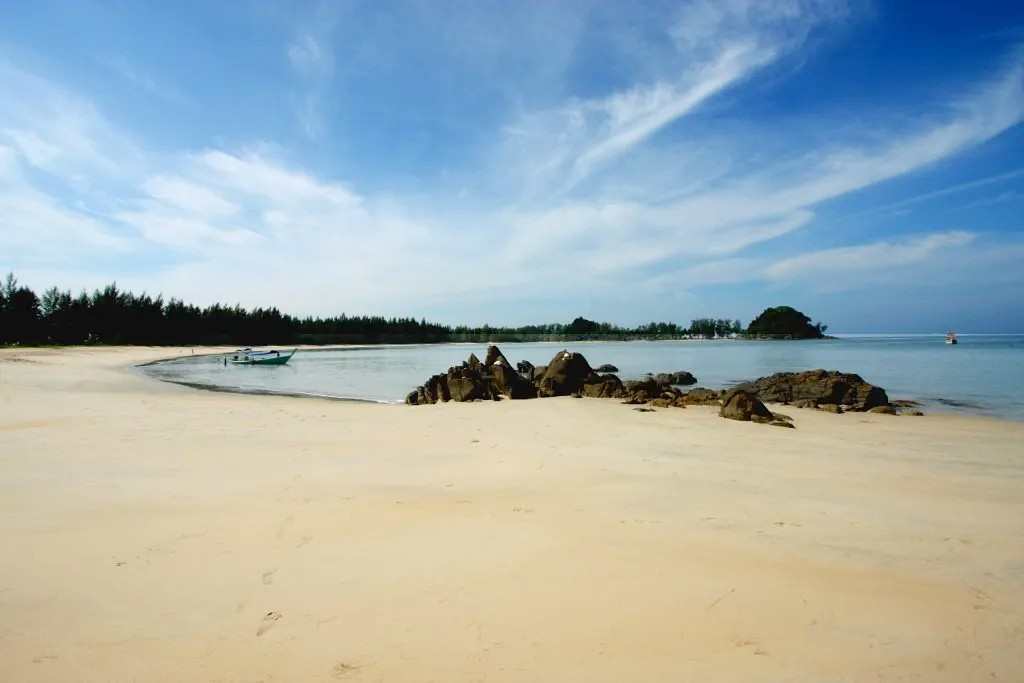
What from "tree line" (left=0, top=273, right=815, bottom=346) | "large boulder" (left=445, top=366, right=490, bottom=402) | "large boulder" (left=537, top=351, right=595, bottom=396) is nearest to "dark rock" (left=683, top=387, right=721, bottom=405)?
"large boulder" (left=537, top=351, right=595, bottom=396)

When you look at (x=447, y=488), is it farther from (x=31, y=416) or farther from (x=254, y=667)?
(x=31, y=416)

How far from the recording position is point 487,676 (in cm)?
238

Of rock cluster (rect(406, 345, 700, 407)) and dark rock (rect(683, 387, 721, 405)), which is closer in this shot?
dark rock (rect(683, 387, 721, 405))

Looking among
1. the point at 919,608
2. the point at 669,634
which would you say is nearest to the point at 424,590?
the point at 669,634

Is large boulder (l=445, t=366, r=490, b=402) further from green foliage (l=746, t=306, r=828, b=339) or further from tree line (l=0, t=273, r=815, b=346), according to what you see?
green foliage (l=746, t=306, r=828, b=339)

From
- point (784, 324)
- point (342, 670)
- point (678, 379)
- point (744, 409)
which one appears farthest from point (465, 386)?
point (784, 324)

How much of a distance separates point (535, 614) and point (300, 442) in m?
6.59

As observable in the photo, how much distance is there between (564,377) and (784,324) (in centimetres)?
17720

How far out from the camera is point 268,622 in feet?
9.29

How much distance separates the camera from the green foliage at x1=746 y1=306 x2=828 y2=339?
17025cm

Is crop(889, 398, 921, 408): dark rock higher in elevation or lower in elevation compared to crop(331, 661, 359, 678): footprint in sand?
lower

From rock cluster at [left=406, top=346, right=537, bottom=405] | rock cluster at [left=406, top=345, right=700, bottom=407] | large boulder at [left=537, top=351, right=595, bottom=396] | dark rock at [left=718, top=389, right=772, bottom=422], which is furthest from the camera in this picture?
large boulder at [left=537, top=351, right=595, bottom=396]

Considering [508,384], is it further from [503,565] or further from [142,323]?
[142,323]

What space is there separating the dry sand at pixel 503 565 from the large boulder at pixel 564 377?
10628 millimetres
